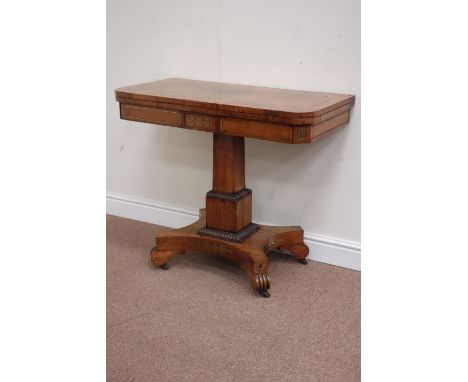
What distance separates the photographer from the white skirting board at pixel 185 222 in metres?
2.70

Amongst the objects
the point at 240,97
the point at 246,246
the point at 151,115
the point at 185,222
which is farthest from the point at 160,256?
the point at 240,97

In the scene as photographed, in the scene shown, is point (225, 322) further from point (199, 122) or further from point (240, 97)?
point (240, 97)

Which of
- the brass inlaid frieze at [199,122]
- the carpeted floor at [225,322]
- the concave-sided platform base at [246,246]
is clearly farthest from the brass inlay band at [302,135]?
the carpeted floor at [225,322]

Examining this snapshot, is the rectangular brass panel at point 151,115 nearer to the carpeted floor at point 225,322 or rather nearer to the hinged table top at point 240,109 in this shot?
the hinged table top at point 240,109

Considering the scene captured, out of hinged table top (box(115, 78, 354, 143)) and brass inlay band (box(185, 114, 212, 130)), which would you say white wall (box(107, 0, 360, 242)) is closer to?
hinged table top (box(115, 78, 354, 143))

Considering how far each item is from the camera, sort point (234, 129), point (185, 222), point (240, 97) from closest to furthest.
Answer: point (234, 129)
point (240, 97)
point (185, 222)

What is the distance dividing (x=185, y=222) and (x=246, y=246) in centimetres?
72

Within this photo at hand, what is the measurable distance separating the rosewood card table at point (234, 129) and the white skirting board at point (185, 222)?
0.08 m

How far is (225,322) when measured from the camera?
7.20 ft

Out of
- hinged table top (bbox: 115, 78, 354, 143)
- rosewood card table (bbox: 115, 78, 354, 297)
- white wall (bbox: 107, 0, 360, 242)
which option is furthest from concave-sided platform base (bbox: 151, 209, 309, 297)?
hinged table top (bbox: 115, 78, 354, 143)
